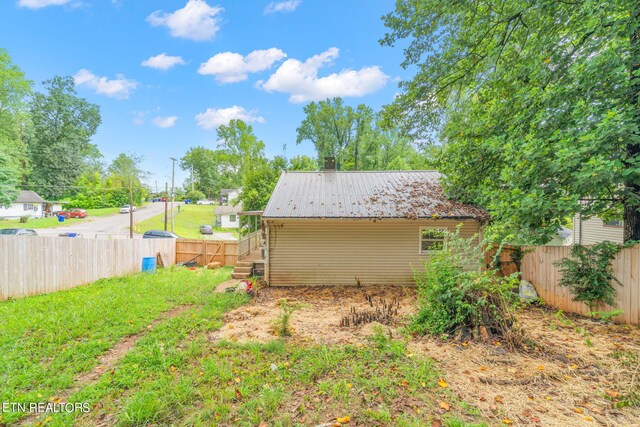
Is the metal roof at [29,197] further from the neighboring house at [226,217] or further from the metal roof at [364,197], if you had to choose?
the metal roof at [364,197]

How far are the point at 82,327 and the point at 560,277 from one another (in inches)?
384

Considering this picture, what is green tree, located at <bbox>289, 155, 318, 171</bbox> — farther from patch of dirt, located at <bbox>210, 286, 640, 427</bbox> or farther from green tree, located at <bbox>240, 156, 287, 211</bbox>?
patch of dirt, located at <bbox>210, 286, 640, 427</bbox>

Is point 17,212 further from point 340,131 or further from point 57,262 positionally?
point 340,131

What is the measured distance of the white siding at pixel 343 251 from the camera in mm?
8367

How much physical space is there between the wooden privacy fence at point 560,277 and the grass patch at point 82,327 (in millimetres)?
7428

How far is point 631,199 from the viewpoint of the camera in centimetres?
466

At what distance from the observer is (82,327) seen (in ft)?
15.4

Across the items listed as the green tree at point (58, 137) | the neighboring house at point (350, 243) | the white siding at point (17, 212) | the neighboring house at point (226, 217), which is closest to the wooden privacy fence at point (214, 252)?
the neighboring house at point (350, 243)

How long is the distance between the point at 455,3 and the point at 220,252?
484 inches

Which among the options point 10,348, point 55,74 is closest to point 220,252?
point 10,348

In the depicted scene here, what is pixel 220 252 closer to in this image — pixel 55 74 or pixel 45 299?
pixel 45 299

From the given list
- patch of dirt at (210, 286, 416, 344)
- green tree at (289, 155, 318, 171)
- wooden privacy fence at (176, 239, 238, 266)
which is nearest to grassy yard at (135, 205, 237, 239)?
green tree at (289, 155, 318, 171)

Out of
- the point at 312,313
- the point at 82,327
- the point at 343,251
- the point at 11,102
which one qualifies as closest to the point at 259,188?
the point at 343,251

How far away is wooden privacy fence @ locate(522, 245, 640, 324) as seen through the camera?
470 cm
